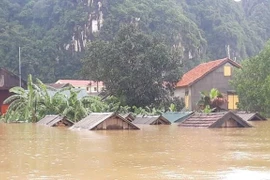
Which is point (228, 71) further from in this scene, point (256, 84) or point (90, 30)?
point (90, 30)

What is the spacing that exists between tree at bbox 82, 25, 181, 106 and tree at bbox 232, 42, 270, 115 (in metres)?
4.66

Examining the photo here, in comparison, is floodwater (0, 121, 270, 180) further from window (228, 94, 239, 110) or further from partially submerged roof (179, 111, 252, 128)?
window (228, 94, 239, 110)

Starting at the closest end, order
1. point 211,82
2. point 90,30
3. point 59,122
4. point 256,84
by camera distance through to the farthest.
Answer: point 59,122, point 256,84, point 211,82, point 90,30

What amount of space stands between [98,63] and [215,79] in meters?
12.5

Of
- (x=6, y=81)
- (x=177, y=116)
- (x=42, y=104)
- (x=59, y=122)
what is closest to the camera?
(x=59, y=122)

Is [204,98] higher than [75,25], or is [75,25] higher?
[75,25]

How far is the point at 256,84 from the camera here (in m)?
34.4

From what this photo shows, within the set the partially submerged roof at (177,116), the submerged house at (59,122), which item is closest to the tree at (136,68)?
the partially submerged roof at (177,116)

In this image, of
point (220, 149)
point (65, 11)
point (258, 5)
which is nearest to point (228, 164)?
point (220, 149)

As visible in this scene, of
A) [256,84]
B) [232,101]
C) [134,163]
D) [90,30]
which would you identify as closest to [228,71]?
[232,101]

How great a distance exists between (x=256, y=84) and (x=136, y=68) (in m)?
7.86

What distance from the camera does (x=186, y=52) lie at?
86812 mm

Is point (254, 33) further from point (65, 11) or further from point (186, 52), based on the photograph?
point (65, 11)

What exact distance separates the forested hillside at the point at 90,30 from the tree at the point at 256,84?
42249 mm
